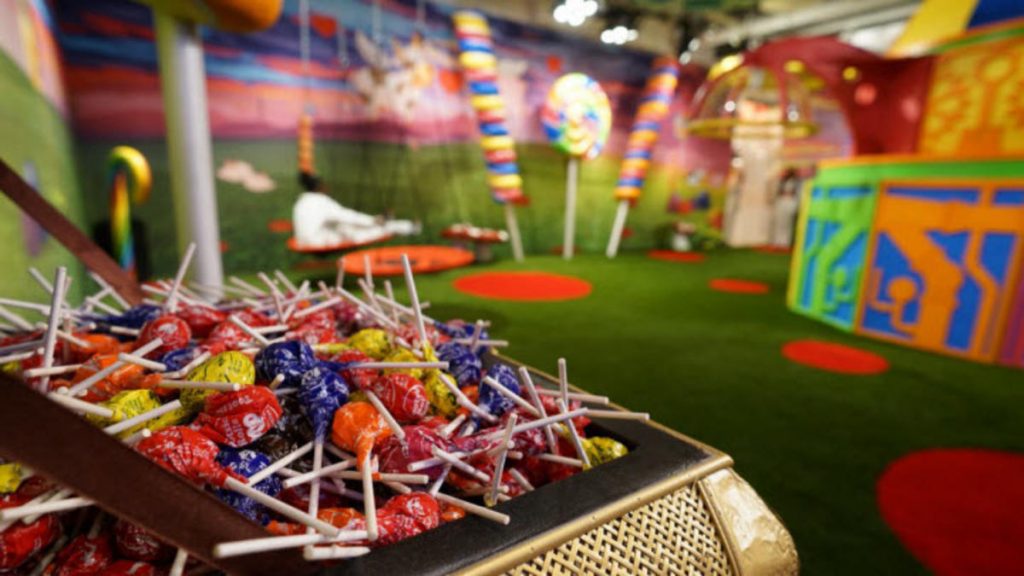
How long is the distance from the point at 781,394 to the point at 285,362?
2.28m

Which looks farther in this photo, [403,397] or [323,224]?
[323,224]

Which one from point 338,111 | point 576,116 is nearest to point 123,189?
point 338,111

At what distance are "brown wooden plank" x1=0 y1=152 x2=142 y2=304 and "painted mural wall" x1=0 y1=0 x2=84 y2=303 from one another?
5.5 inches

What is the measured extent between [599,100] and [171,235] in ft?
15.0

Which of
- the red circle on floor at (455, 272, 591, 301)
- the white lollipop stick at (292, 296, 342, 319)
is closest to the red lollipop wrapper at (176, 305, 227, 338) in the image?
the white lollipop stick at (292, 296, 342, 319)

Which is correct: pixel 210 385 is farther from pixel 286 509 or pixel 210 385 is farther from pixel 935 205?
pixel 935 205

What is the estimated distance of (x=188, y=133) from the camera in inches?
85.7

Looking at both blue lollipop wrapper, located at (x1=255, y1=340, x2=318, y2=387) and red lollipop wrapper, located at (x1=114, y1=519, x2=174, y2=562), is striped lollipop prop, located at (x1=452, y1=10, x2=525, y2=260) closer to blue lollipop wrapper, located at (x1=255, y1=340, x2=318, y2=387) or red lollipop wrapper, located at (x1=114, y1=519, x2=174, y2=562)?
blue lollipop wrapper, located at (x1=255, y1=340, x2=318, y2=387)

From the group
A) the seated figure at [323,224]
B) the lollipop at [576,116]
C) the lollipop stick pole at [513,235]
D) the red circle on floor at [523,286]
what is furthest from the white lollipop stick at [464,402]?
the lollipop at [576,116]

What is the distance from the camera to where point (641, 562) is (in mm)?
734

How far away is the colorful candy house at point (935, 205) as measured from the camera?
3.04 meters

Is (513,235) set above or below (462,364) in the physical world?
below

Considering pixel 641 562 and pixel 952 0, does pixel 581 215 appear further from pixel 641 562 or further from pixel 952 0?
pixel 641 562

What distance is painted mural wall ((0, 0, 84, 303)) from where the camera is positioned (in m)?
1.63
